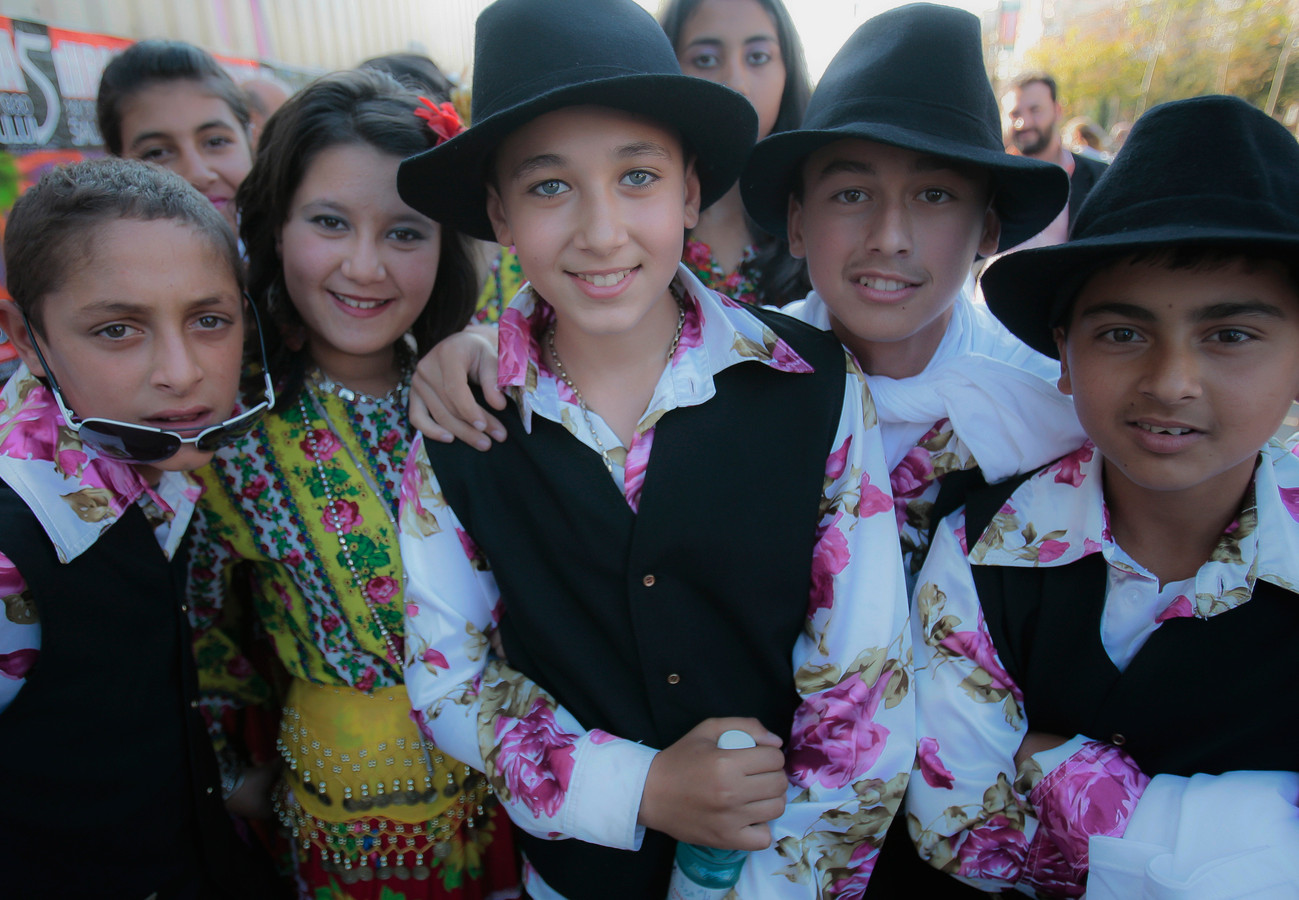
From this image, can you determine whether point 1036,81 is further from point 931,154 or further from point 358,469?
point 358,469

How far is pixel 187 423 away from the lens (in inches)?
50.1

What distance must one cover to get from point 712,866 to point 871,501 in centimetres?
65

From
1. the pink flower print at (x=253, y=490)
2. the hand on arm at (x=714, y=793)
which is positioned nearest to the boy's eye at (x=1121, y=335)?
the hand on arm at (x=714, y=793)

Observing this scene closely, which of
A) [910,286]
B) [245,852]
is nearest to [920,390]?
[910,286]

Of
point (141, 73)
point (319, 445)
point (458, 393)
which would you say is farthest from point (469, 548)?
point (141, 73)

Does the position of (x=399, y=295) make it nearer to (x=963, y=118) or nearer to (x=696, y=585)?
(x=696, y=585)

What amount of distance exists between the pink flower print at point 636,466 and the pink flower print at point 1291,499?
993 mm

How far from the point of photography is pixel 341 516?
1540mm

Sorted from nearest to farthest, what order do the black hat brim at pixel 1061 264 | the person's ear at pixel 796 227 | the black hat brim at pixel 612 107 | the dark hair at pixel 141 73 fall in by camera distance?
the black hat brim at pixel 1061 264 < the black hat brim at pixel 612 107 < the person's ear at pixel 796 227 < the dark hair at pixel 141 73

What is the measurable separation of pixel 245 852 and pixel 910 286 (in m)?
1.79

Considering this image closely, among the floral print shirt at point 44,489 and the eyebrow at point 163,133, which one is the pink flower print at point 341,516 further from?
the eyebrow at point 163,133

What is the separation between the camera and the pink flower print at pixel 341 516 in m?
1.53

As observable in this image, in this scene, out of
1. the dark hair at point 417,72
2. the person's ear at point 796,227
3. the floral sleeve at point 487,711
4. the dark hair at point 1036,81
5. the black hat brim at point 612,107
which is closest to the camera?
the black hat brim at point 612,107

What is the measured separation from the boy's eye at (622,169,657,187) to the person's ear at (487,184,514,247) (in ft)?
0.82
